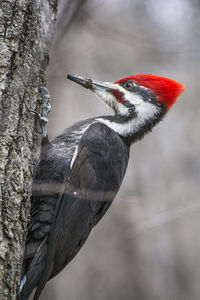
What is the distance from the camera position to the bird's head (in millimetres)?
3453

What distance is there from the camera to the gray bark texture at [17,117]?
205 cm

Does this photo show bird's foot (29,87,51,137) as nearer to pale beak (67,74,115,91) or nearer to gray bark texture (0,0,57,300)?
gray bark texture (0,0,57,300)

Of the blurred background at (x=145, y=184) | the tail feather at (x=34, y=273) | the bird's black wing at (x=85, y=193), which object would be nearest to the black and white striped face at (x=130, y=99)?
the bird's black wing at (x=85, y=193)

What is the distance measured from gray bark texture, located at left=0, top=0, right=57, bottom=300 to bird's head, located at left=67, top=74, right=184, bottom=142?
1.07 m

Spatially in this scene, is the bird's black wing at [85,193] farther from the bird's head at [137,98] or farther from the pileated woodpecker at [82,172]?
the bird's head at [137,98]

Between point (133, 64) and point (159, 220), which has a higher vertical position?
point (133, 64)

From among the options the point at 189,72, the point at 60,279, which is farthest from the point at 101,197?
the point at 189,72

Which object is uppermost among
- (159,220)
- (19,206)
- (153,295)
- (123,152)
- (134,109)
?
(134,109)

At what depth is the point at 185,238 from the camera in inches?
263

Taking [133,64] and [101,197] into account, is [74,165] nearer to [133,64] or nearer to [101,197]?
[101,197]

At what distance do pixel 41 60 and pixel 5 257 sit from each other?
44.5 inches

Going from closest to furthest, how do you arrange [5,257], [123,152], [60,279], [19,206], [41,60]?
1. [5,257]
2. [19,206]
3. [41,60]
4. [123,152]
5. [60,279]

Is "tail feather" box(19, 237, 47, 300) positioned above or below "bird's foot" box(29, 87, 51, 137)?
below

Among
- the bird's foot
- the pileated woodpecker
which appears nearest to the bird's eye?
the pileated woodpecker
